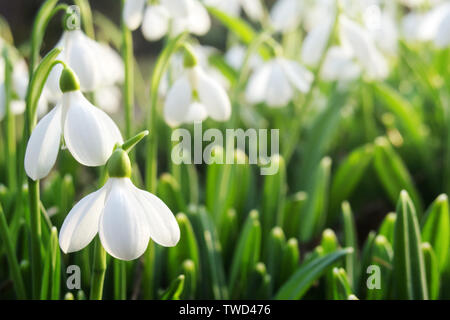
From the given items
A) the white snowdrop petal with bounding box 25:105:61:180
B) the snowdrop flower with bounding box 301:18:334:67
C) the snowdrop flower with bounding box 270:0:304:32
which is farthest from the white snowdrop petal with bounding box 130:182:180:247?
the snowdrop flower with bounding box 270:0:304:32

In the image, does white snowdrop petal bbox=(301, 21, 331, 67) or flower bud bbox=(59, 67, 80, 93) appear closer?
flower bud bbox=(59, 67, 80, 93)

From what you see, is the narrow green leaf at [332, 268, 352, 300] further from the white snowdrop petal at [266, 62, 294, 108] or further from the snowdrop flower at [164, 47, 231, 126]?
the white snowdrop petal at [266, 62, 294, 108]

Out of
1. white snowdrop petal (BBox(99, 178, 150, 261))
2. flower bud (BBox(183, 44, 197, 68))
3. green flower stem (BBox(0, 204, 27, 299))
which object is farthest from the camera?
flower bud (BBox(183, 44, 197, 68))

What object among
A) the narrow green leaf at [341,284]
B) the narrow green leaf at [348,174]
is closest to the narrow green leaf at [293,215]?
the narrow green leaf at [348,174]

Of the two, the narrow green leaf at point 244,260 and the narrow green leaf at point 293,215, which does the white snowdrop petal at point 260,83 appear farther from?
the narrow green leaf at point 244,260

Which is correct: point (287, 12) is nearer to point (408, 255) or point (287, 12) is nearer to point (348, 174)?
point (348, 174)

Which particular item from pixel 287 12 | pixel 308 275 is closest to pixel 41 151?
pixel 308 275

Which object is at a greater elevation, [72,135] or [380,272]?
[72,135]

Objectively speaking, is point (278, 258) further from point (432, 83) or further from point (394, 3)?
point (394, 3)
